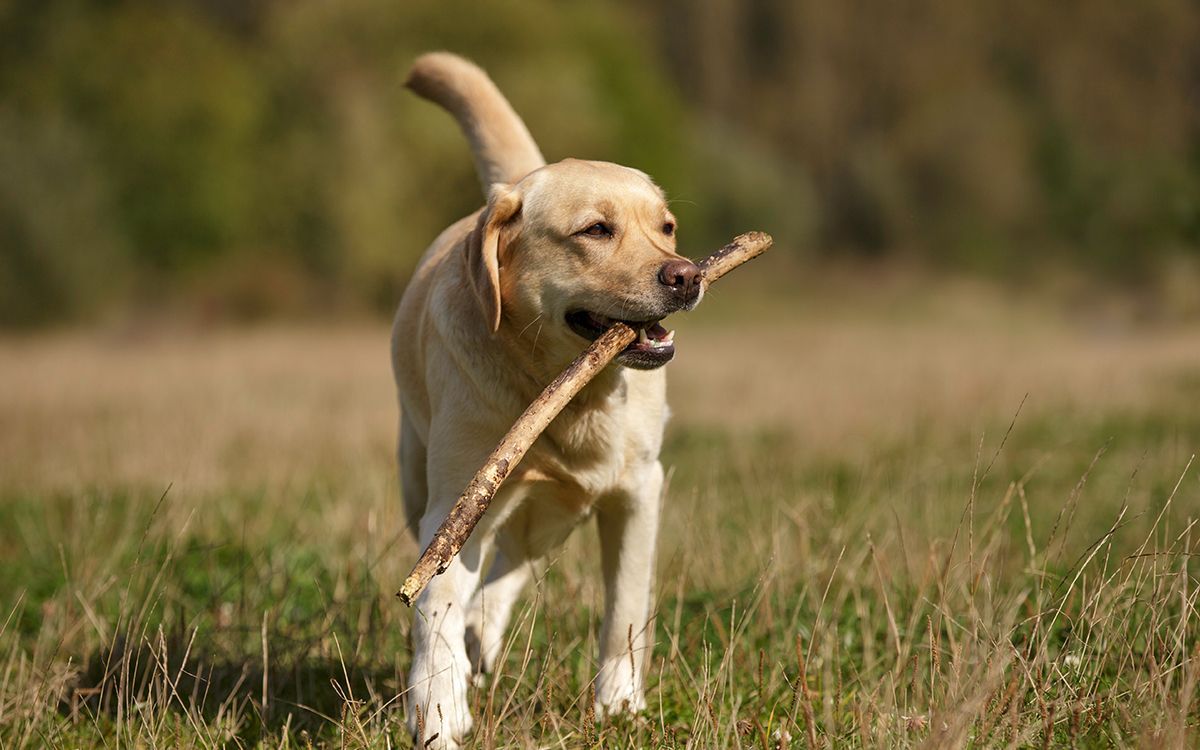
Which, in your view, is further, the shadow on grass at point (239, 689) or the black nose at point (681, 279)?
the shadow on grass at point (239, 689)

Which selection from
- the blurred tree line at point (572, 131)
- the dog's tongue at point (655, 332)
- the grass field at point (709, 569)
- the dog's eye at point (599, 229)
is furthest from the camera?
the blurred tree line at point (572, 131)

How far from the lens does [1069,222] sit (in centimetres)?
3922

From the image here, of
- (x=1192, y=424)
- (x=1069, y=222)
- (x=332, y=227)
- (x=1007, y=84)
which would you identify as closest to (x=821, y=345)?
(x=1192, y=424)

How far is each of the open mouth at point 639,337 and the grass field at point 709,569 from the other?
73 cm

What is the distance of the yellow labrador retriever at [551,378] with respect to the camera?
3.46m

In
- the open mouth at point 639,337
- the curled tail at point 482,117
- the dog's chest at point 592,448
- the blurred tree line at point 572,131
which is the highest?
the curled tail at point 482,117

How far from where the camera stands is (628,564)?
3.91 metres

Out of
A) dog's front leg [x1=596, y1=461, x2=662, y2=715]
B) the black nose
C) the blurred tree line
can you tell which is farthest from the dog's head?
the blurred tree line

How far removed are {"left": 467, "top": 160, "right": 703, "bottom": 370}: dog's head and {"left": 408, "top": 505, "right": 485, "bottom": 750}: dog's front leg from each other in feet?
2.53

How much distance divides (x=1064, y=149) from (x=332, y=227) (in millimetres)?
26149

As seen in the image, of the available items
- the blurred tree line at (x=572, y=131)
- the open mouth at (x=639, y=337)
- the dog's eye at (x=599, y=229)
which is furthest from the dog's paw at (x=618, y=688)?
the blurred tree line at (x=572, y=131)

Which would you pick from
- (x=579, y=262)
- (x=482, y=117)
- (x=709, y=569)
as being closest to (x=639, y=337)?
(x=579, y=262)

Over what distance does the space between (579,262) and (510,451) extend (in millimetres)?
748

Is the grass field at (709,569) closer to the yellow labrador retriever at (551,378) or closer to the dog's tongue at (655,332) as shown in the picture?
the yellow labrador retriever at (551,378)
